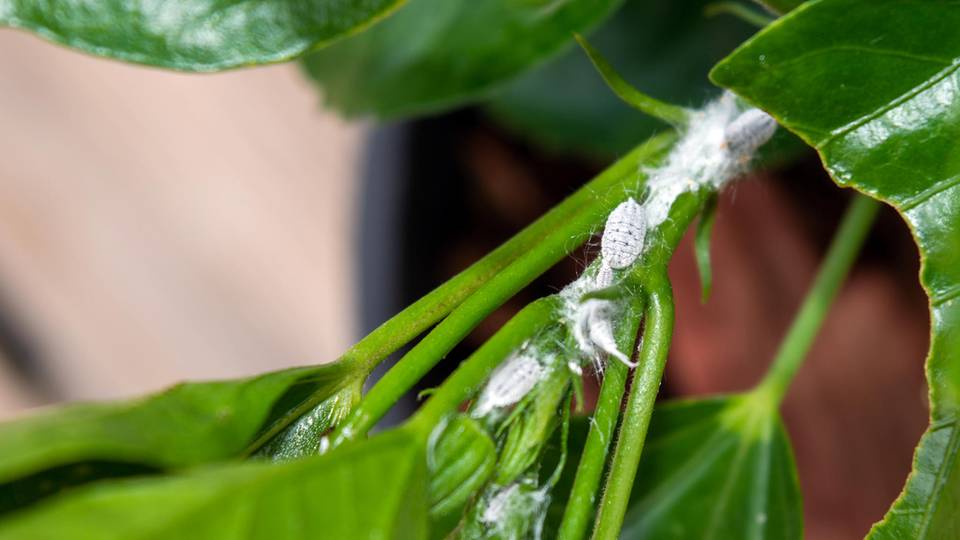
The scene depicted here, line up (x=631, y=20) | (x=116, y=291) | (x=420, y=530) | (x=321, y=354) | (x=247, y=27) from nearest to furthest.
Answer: (x=420, y=530), (x=247, y=27), (x=631, y=20), (x=321, y=354), (x=116, y=291)

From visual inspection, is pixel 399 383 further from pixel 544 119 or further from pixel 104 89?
pixel 104 89

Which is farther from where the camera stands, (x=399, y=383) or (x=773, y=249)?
(x=773, y=249)

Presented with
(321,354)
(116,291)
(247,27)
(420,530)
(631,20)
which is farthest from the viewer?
(116,291)

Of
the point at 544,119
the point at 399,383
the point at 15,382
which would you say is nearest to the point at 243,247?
the point at 15,382

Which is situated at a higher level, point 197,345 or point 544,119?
point 197,345

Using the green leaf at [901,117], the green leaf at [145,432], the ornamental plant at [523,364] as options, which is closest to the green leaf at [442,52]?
the ornamental plant at [523,364]

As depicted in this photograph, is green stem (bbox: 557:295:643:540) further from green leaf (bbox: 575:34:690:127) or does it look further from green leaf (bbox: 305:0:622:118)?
green leaf (bbox: 305:0:622:118)
